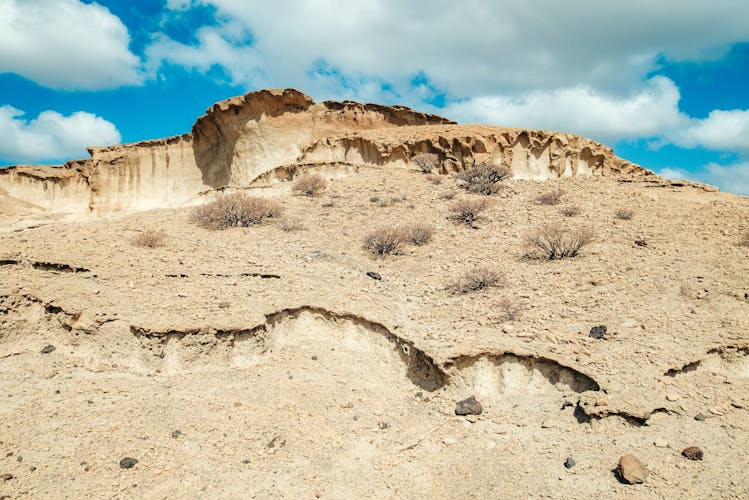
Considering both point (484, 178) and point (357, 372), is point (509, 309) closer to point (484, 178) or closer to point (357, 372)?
point (357, 372)

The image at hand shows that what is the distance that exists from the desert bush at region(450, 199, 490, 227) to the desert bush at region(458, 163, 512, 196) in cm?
203

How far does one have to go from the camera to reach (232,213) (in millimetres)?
10953

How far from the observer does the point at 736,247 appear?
8656 mm

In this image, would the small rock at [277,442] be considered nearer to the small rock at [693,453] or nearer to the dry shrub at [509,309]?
the dry shrub at [509,309]

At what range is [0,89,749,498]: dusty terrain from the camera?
432 centimetres

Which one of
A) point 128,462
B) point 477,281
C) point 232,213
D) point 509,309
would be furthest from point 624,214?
point 128,462

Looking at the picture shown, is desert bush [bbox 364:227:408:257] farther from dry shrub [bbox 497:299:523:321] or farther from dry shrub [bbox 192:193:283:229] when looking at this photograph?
dry shrub [bbox 497:299:523:321]

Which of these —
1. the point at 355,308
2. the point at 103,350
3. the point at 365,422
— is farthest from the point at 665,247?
the point at 103,350

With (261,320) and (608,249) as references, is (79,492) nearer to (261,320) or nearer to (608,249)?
(261,320)

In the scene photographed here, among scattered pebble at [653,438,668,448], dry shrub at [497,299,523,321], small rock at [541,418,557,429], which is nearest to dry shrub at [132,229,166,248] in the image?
dry shrub at [497,299,523,321]

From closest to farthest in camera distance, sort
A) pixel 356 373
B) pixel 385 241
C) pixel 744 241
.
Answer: pixel 356 373
pixel 744 241
pixel 385 241

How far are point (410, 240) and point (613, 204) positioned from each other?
5.75m

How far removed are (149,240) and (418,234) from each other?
18.0 ft

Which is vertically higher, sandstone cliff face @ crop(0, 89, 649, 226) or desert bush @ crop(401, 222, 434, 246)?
sandstone cliff face @ crop(0, 89, 649, 226)
